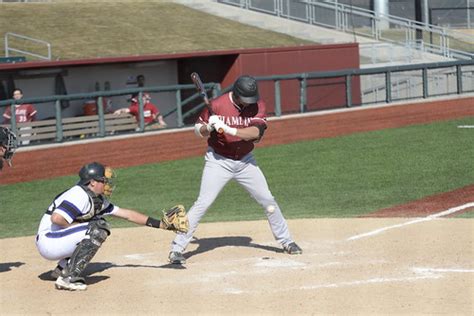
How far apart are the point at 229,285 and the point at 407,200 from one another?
5586 millimetres

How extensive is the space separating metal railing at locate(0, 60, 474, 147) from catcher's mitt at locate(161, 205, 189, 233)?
8.51 metres

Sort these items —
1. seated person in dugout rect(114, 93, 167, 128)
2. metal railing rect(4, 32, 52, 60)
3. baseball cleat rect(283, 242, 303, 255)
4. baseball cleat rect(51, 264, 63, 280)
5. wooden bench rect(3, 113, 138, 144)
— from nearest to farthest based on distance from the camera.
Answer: baseball cleat rect(51, 264, 63, 280) → baseball cleat rect(283, 242, 303, 255) → wooden bench rect(3, 113, 138, 144) → seated person in dugout rect(114, 93, 167, 128) → metal railing rect(4, 32, 52, 60)

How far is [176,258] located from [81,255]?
126 cm

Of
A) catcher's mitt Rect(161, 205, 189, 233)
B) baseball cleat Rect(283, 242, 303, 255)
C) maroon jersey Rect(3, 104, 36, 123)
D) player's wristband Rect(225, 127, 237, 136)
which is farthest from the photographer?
maroon jersey Rect(3, 104, 36, 123)

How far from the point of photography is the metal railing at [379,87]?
18.5 metres

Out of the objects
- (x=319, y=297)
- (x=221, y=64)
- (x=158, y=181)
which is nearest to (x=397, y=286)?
(x=319, y=297)

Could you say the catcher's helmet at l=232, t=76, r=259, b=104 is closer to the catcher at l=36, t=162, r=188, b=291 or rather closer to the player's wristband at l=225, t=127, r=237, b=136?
the player's wristband at l=225, t=127, r=237, b=136

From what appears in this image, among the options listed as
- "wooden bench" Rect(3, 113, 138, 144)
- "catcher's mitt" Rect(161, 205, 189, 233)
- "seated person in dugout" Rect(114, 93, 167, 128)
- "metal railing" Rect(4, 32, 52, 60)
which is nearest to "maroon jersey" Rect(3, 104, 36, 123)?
"wooden bench" Rect(3, 113, 138, 144)

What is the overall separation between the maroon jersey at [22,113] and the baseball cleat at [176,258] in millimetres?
7524

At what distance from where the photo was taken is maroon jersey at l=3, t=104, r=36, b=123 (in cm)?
1631

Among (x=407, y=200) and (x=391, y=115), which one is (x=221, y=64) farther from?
(x=407, y=200)

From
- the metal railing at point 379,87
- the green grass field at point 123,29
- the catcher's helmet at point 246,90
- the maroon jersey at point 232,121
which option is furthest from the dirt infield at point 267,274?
the green grass field at point 123,29

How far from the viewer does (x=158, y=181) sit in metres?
16.5

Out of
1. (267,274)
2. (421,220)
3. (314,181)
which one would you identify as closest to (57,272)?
(267,274)
